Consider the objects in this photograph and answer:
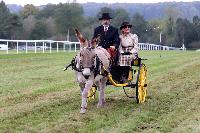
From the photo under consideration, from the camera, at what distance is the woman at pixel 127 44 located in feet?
40.2

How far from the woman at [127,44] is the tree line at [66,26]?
66163mm

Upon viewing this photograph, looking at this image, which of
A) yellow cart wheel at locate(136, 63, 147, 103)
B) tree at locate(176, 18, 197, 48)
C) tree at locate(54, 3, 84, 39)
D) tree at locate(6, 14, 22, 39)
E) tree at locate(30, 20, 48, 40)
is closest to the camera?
yellow cart wheel at locate(136, 63, 147, 103)

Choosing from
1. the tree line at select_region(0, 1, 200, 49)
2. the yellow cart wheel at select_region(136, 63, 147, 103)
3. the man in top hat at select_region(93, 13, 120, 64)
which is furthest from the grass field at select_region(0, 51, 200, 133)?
the tree line at select_region(0, 1, 200, 49)

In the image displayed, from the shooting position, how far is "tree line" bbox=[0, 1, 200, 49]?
84812mm

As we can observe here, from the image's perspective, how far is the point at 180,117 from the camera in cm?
985

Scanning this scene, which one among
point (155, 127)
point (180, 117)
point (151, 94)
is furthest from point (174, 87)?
point (155, 127)

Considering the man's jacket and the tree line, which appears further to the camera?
the tree line

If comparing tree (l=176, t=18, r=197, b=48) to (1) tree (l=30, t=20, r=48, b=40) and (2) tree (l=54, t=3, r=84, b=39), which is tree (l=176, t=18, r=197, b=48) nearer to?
(2) tree (l=54, t=3, r=84, b=39)

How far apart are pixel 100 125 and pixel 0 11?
8056 centimetres

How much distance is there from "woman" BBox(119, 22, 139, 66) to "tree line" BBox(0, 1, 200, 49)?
66.2 metres

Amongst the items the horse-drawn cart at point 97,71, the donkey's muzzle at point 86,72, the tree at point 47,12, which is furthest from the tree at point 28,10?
the donkey's muzzle at point 86,72

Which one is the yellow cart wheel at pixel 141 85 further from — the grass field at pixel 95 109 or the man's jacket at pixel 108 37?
the man's jacket at pixel 108 37

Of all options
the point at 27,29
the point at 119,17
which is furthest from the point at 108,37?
the point at 119,17

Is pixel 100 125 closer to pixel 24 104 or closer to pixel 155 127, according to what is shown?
pixel 155 127
